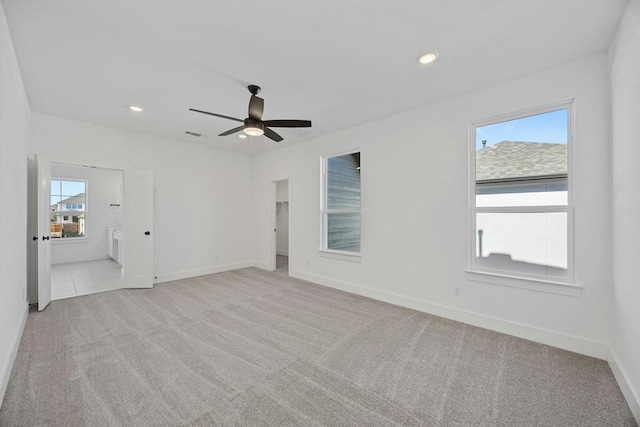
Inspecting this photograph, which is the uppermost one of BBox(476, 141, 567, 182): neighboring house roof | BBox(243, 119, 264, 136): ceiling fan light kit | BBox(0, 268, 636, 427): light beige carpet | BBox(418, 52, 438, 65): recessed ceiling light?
BBox(418, 52, 438, 65): recessed ceiling light

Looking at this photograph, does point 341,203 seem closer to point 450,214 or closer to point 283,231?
point 450,214

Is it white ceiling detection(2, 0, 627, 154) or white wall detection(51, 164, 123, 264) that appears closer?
white ceiling detection(2, 0, 627, 154)

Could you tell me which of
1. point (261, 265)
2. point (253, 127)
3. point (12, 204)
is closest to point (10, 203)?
point (12, 204)

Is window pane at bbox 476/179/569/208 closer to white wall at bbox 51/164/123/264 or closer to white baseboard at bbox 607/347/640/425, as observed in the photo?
white baseboard at bbox 607/347/640/425

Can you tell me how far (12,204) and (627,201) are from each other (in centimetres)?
500

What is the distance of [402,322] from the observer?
10.2 feet

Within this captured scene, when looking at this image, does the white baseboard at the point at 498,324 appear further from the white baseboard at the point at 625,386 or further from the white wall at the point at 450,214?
the white baseboard at the point at 625,386

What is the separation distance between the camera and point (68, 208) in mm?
6660

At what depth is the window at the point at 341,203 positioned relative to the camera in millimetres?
4473

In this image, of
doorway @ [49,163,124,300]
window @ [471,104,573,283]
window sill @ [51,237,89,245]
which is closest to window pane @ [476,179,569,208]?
window @ [471,104,573,283]

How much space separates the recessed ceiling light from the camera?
7.75 ft

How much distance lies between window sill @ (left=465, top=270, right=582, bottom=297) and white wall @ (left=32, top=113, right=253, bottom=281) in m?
4.80

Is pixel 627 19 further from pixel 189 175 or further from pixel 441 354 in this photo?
pixel 189 175

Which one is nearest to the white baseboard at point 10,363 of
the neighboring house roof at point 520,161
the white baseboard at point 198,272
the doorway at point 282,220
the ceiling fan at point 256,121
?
the white baseboard at point 198,272
